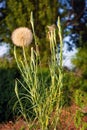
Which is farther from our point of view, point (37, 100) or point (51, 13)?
point (51, 13)

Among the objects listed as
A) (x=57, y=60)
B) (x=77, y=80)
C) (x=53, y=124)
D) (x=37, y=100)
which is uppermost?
(x=57, y=60)

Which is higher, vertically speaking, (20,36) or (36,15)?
(20,36)

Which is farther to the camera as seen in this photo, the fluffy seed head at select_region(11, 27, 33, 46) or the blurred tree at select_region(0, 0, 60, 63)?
the blurred tree at select_region(0, 0, 60, 63)

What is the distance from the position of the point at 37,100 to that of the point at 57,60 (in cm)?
47

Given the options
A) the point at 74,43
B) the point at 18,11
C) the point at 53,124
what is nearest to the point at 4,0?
the point at 18,11

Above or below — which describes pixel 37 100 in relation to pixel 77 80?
above

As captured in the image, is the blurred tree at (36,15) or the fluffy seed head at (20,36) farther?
the blurred tree at (36,15)

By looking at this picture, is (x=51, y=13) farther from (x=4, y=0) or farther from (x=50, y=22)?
(x=4, y=0)

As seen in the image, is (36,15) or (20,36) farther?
(36,15)

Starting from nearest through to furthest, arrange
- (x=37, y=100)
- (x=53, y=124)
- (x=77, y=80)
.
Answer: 1. (x=37, y=100)
2. (x=53, y=124)
3. (x=77, y=80)

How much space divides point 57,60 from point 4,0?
38.0 ft

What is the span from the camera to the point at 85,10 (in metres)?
17.1

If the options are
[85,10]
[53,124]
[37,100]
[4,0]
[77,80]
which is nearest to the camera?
[37,100]

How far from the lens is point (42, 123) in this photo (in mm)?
4676
